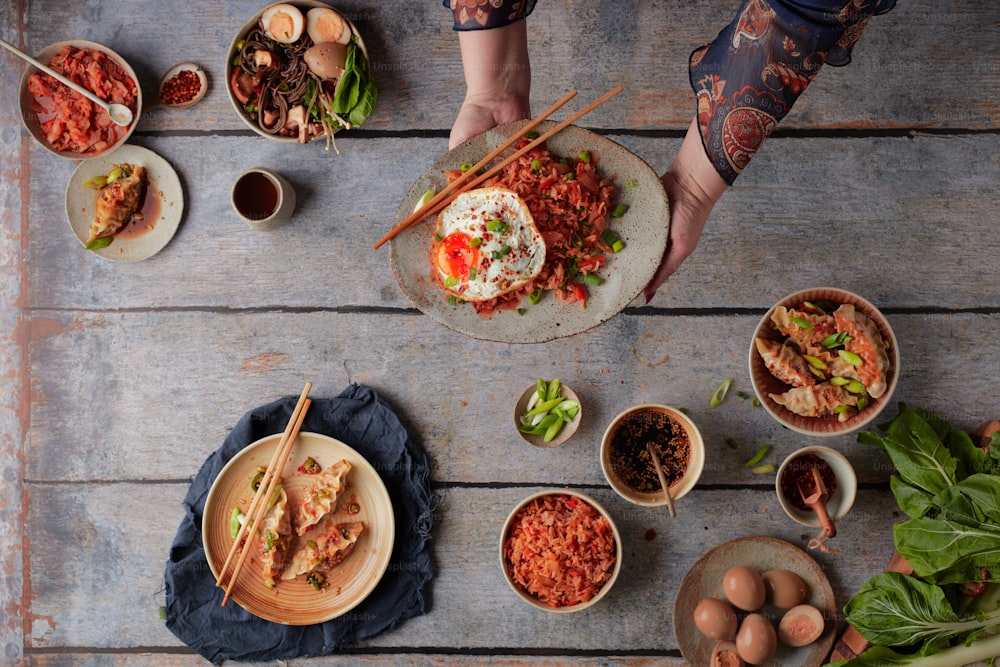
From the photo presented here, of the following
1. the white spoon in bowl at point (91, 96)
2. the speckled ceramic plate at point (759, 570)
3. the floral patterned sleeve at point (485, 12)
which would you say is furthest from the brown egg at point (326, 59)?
the speckled ceramic plate at point (759, 570)

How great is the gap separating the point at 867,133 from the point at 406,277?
86.4 inches

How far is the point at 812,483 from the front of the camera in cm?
296

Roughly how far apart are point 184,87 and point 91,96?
1.25 ft

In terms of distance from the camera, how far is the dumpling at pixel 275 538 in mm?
2941

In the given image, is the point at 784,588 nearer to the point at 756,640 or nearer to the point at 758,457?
the point at 756,640

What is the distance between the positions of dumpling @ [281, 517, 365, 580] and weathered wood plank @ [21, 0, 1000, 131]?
5.89 ft

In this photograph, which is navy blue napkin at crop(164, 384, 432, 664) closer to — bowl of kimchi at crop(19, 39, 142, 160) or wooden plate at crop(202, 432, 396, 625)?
wooden plate at crop(202, 432, 396, 625)

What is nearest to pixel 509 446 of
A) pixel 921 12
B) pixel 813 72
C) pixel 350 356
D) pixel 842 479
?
pixel 350 356

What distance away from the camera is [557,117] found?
10.4 ft

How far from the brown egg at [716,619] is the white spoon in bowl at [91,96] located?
3295 millimetres

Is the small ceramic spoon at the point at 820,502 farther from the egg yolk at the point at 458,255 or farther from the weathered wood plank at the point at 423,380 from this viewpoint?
the egg yolk at the point at 458,255

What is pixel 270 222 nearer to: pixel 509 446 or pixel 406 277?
pixel 406 277

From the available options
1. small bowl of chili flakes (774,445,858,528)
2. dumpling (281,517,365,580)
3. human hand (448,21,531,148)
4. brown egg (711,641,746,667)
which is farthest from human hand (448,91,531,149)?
brown egg (711,641,746,667)

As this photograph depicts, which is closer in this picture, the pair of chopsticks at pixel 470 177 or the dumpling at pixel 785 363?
the pair of chopsticks at pixel 470 177
